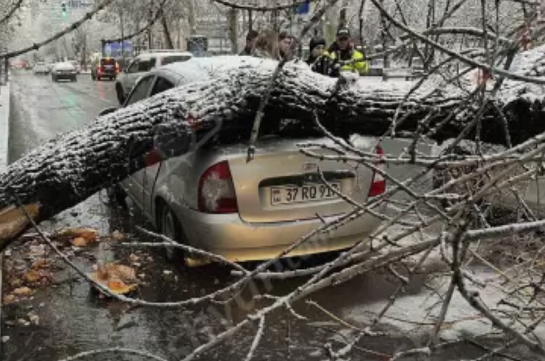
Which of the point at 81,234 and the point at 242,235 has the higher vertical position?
the point at 242,235

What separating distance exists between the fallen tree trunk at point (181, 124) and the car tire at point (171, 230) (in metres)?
0.80

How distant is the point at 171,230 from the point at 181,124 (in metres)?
1.16

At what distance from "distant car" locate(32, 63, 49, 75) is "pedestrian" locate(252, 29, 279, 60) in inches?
2605

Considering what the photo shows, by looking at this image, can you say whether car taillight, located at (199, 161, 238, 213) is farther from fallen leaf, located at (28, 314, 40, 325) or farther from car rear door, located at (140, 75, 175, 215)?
fallen leaf, located at (28, 314, 40, 325)

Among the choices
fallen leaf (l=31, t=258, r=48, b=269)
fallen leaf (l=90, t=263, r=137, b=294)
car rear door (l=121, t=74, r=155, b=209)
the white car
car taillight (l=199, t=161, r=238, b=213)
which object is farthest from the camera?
the white car

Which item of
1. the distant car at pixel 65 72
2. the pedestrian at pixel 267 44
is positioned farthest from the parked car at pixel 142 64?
the distant car at pixel 65 72

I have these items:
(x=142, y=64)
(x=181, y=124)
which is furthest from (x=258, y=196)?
(x=142, y=64)

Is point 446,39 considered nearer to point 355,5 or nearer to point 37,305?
point 355,5

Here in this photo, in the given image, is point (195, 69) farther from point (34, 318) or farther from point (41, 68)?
point (41, 68)

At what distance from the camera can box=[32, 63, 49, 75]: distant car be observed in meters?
66.1

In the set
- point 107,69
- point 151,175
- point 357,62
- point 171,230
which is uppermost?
point 357,62

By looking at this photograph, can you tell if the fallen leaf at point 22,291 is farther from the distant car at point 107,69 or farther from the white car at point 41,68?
the white car at point 41,68

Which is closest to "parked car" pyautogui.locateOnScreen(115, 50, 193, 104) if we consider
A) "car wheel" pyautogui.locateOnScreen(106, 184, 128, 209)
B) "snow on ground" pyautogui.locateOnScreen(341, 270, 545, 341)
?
"car wheel" pyautogui.locateOnScreen(106, 184, 128, 209)

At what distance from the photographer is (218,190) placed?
4.75m
